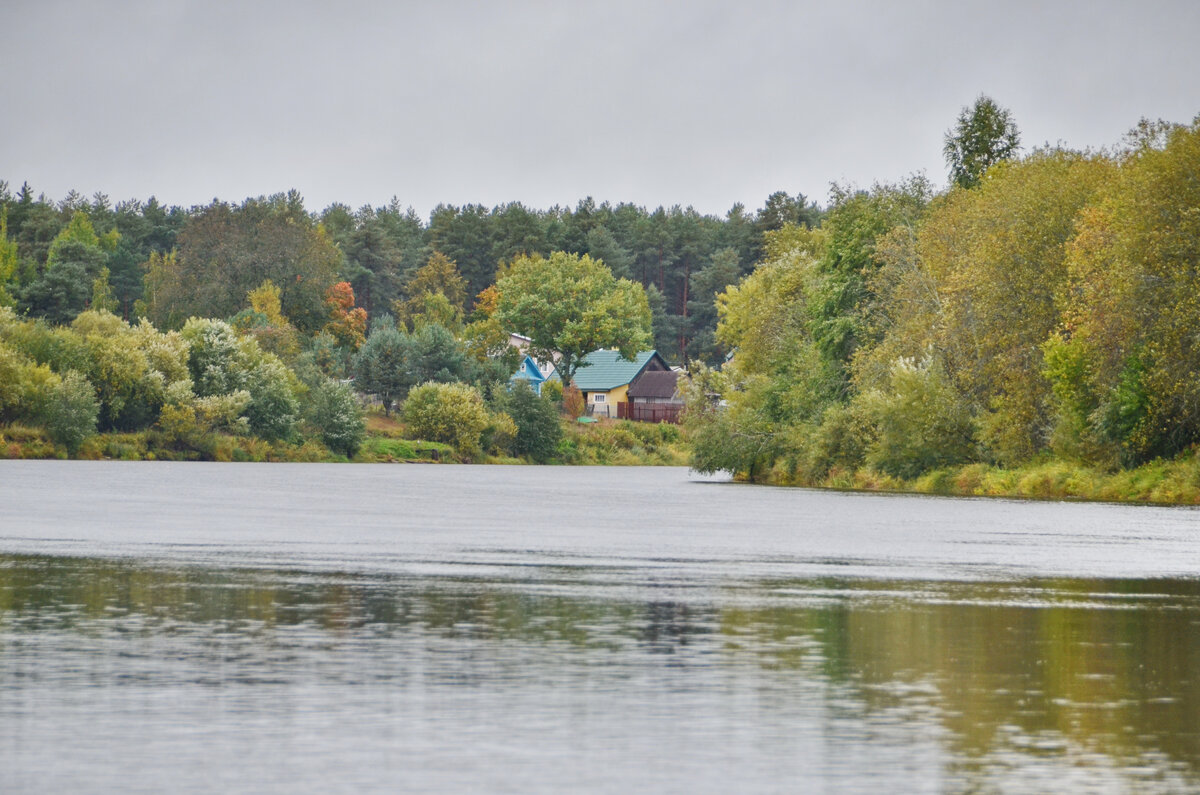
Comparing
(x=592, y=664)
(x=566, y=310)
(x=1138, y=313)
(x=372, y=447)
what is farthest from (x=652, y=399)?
(x=592, y=664)

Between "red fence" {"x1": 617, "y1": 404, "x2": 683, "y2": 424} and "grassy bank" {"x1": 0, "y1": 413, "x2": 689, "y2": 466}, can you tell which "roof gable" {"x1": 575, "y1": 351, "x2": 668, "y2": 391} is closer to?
"red fence" {"x1": 617, "y1": 404, "x2": 683, "y2": 424}

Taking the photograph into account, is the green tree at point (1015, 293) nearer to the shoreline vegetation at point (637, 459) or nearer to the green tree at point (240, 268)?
the shoreline vegetation at point (637, 459)

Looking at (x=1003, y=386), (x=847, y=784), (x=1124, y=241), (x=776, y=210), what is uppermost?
(x=776, y=210)

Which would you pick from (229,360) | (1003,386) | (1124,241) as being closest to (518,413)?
(229,360)

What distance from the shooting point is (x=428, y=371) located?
122688mm

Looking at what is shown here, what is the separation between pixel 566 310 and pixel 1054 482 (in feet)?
257

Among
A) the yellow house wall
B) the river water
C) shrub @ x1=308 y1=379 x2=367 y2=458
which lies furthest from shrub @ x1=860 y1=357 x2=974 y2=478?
the yellow house wall

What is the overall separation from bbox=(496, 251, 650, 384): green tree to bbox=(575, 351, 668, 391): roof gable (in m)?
22.3

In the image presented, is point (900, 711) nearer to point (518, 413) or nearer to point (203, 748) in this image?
point (203, 748)

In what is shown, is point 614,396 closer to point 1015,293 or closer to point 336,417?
point 336,417

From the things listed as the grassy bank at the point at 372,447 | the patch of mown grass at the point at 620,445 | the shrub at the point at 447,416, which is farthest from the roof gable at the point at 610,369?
the shrub at the point at 447,416

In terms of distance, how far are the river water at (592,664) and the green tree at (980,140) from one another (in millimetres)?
47868

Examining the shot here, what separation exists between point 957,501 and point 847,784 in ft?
160

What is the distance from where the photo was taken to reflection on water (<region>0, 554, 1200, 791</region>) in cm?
1110
